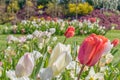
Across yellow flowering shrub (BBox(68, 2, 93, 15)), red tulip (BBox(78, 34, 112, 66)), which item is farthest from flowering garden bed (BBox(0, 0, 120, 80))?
yellow flowering shrub (BBox(68, 2, 93, 15))

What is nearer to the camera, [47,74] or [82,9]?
[47,74]

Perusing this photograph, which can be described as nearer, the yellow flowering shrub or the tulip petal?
the tulip petal

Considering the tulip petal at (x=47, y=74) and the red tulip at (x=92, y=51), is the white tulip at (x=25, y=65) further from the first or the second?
the red tulip at (x=92, y=51)

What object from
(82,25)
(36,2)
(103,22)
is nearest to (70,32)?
(82,25)

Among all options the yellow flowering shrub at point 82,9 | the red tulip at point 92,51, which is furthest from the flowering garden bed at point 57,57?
the yellow flowering shrub at point 82,9

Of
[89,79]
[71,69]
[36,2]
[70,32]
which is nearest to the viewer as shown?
[89,79]

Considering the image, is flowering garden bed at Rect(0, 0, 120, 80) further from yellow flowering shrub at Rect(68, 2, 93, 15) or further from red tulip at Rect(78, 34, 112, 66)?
yellow flowering shrub at Rect(68, 2, 93, 15)

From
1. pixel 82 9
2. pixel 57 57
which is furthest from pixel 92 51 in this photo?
pixel 82 9

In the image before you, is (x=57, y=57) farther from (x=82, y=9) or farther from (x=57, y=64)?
(x=82, y=9)

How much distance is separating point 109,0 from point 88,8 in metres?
5.88

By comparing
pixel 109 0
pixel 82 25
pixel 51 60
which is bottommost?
pixel 109 0

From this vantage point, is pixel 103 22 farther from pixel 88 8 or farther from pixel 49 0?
pixel 49 0

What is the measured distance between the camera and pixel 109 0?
1251 inches

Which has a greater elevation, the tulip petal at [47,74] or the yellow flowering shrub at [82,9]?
the tulip petal at [47,74]
